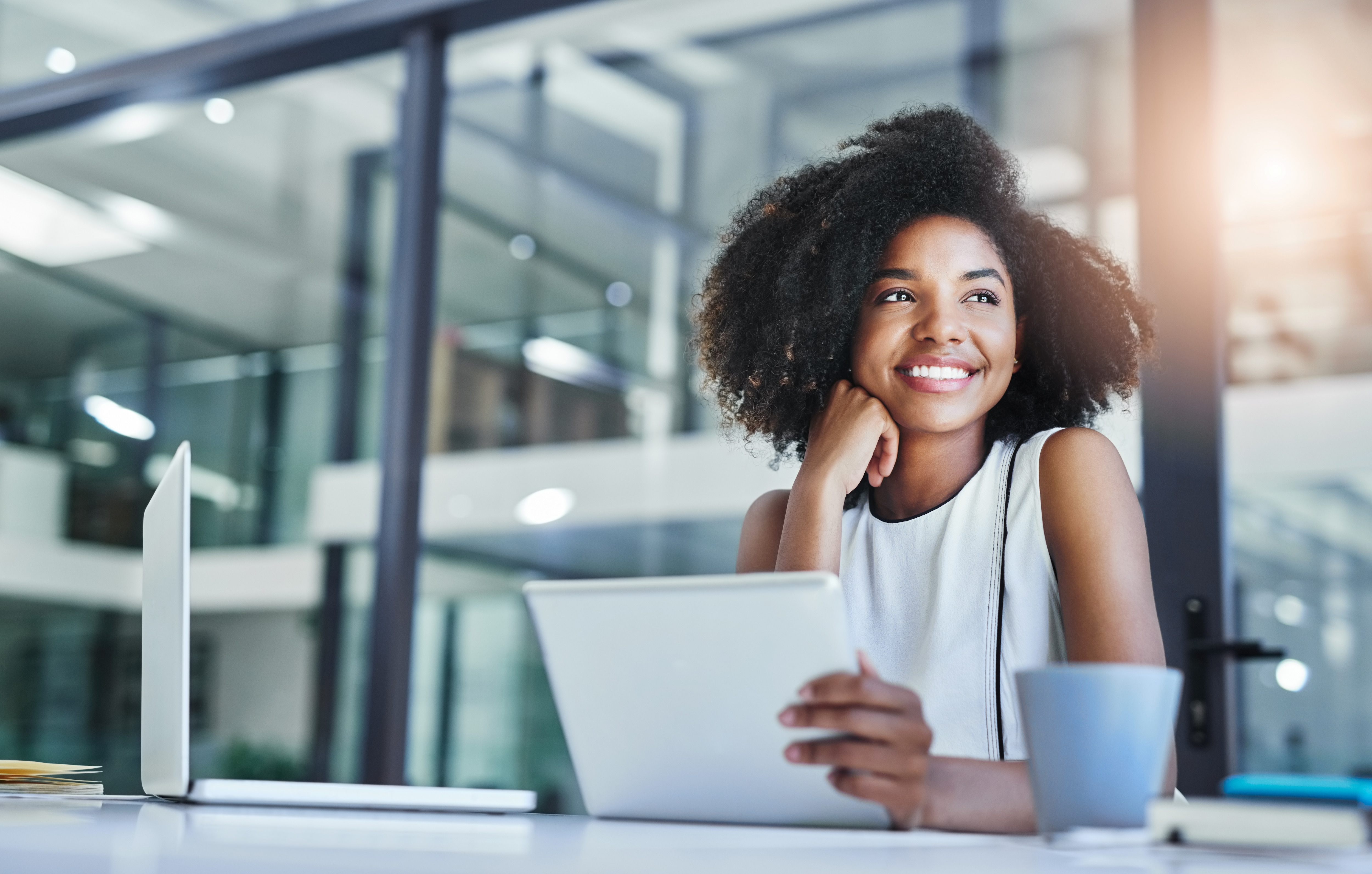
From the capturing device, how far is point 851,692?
2.64ft

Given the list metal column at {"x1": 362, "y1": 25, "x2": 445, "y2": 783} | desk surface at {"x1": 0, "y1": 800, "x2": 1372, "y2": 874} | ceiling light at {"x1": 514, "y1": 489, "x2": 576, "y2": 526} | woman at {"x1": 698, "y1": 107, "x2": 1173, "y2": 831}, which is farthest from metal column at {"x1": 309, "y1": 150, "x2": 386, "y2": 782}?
desk surface at {"x1": 0, "y1": 800, "x2": 1372, "y2": 874}

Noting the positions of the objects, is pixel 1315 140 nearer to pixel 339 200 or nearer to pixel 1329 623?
pixel 1329 623

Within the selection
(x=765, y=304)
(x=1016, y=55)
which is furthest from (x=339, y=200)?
(x=765, y=304)

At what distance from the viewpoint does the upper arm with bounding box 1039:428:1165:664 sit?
4.06 ft

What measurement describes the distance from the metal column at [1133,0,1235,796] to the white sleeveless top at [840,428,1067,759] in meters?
0.83

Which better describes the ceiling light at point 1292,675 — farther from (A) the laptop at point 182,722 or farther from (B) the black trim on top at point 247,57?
(B) the black trim on top at point 247,57

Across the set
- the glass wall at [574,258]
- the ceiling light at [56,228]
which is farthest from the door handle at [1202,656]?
the ceiling light at [56,228]

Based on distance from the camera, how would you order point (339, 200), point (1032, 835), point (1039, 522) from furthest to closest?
point (339, 200) → point (1039, 522) → point (1032, 835)

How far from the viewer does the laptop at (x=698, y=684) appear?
80 cm

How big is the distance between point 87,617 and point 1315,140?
3434 millimetres

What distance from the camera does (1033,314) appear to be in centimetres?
164

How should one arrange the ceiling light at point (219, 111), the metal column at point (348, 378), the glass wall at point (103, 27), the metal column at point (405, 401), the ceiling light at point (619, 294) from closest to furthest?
the metal column at point (405, 401), the glass wall at point (103, 27), the ceiling light at point (619, 294), the metal column at point (348, 378), the ceiling light at point (219, 111)

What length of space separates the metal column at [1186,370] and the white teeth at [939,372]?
2.48 feet

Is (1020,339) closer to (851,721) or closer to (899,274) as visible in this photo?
(899,274)
